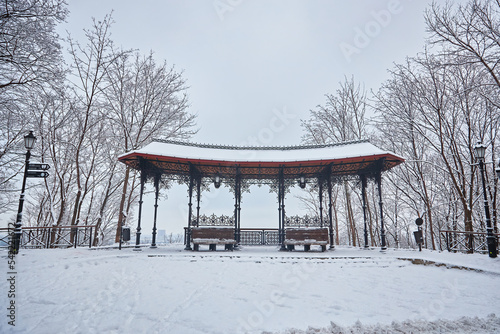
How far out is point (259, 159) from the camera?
12070mm

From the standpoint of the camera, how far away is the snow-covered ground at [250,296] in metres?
3.44

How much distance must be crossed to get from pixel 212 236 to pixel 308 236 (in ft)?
13.8

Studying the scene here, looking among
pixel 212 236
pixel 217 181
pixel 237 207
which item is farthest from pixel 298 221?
pixel 217 181

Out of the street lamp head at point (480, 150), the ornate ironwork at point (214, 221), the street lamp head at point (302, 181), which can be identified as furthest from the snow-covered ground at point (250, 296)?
the street lamp head at point (302, 181)

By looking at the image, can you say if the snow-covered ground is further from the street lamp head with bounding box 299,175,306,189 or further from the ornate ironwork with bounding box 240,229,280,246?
the street lamp head with bounding box 299,175,306,189

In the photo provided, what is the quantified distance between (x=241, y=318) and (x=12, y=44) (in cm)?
982

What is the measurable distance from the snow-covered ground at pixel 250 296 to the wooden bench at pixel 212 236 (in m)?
2.85

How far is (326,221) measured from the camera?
11.4 meters

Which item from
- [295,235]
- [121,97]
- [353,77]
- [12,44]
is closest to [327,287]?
[295,235]

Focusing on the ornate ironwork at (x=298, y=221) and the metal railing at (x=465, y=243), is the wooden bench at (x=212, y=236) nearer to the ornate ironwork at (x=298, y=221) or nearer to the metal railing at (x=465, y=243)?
the ornate ironwork at (x=298, y=221)

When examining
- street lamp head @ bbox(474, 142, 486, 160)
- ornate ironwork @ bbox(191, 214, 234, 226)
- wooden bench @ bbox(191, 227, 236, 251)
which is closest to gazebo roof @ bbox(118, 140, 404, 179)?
ornate ironwork @ bbox(191, 214, 234, 226)

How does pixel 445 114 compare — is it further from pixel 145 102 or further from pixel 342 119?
pixel 145 102

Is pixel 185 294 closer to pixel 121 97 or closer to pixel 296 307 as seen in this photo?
pixel 296 307

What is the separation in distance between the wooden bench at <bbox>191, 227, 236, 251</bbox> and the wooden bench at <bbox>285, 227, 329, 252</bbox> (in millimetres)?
2561
